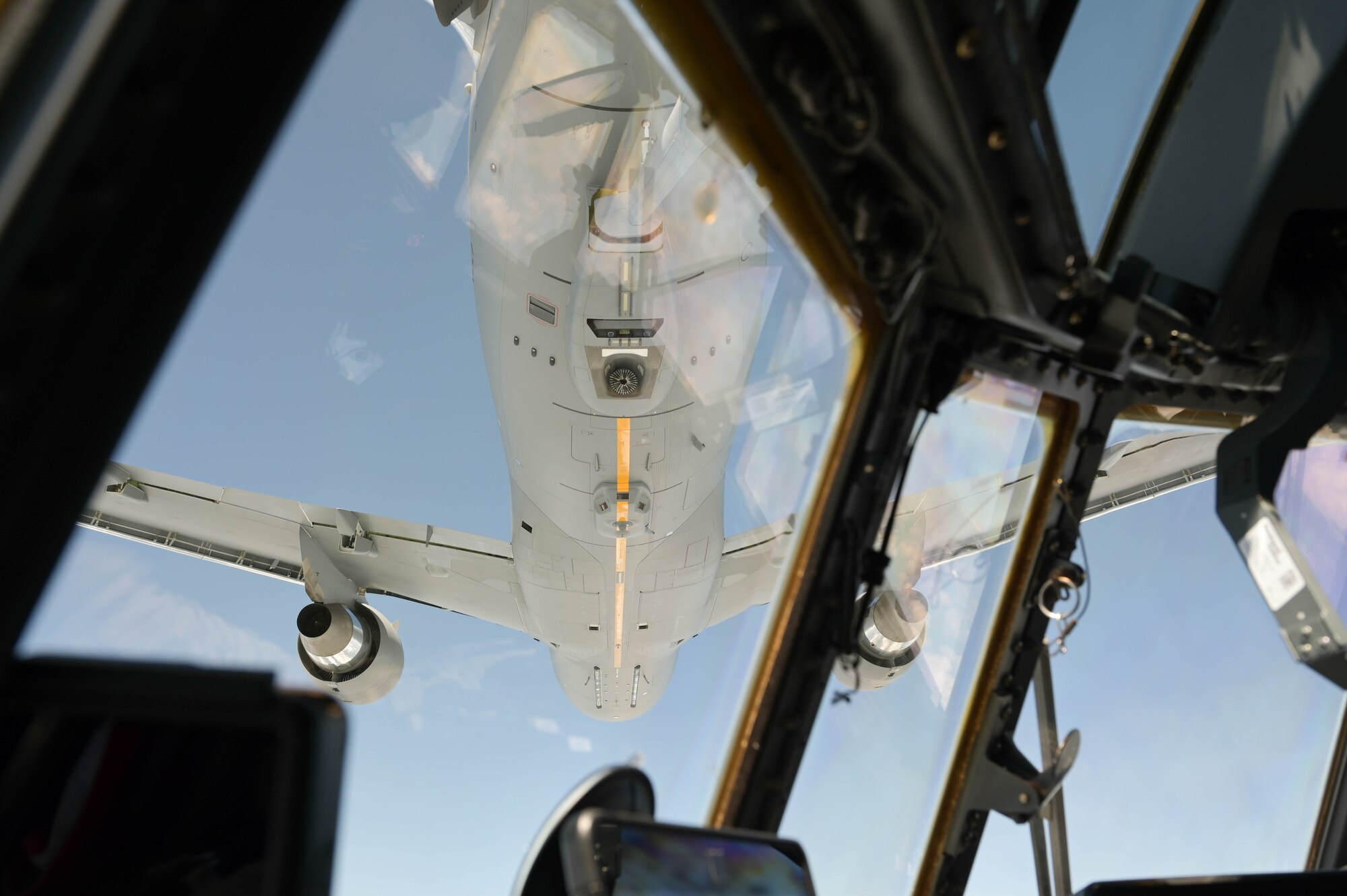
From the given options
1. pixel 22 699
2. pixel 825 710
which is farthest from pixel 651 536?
pixel 22 699

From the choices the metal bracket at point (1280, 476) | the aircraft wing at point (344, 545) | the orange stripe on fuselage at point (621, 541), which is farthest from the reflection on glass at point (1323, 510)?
the aircraft wing at point (344, 545)

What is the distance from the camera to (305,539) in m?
6.64

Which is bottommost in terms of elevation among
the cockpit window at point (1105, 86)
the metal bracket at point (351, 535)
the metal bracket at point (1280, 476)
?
the metal bracket at point (351, 535)

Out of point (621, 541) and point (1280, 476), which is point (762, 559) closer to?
point (1280, 476)

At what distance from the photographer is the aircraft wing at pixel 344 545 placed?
642 cm

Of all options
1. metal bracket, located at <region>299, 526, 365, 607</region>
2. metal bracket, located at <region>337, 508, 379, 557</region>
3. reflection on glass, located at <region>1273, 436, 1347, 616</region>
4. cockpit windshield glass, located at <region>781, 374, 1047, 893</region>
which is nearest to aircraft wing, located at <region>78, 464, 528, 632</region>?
metal bracket, located at <region>337, 508, 379, 557</region>

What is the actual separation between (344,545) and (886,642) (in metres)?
5.88

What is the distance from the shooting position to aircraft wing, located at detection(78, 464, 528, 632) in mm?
6422

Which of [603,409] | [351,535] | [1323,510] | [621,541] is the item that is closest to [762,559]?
[603,409]

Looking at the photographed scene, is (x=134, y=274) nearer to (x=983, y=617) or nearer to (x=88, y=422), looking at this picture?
(x=88, y=422)

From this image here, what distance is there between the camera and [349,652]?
20.2ft

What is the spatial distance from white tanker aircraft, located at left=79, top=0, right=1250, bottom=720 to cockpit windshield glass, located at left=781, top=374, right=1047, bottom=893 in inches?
0.8

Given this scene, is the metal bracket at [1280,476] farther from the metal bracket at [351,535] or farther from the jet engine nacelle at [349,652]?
the metal bracket at [351,535]

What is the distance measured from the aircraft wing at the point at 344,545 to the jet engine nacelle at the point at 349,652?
0.82m
